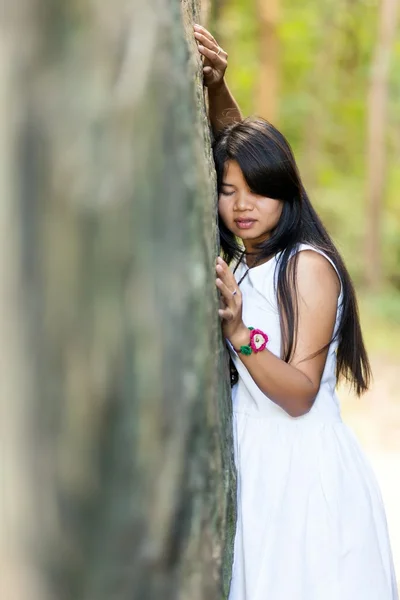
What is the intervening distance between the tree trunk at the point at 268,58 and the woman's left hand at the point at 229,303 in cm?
1186

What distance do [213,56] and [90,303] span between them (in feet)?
4.49

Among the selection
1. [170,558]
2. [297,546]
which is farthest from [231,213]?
[170,558]

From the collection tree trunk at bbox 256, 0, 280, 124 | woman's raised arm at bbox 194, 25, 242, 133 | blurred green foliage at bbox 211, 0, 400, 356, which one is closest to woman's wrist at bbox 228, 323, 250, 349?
woman's raised arm at bbox 194, 25, 242, 133

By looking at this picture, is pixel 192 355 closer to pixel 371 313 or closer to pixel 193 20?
pixel 193 20

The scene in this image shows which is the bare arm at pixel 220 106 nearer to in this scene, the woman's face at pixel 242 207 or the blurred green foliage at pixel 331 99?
the woman's face at pixel 242 207

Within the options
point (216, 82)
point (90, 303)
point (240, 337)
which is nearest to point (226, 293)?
point (240, 337)

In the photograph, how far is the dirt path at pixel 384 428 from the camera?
17.5 feet

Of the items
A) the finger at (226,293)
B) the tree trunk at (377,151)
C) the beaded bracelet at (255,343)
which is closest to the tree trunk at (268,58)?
the tree trunk at (377,151)

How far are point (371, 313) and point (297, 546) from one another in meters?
12.0

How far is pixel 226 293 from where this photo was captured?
160 centimetres

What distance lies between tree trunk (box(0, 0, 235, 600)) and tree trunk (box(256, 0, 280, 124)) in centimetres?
1270

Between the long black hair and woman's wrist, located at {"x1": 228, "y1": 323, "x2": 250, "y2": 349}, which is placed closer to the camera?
woman's wrist, located at {"x1": 228, "y1": 323, "x2": 250, "y2": 349}

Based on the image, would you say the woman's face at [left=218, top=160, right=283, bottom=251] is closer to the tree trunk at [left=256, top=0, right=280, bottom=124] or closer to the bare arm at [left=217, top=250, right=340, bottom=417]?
Result: the bare arm at [left=217, top=250, right=340, bottom=417]

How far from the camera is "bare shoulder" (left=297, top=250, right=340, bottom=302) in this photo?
1928 mm
